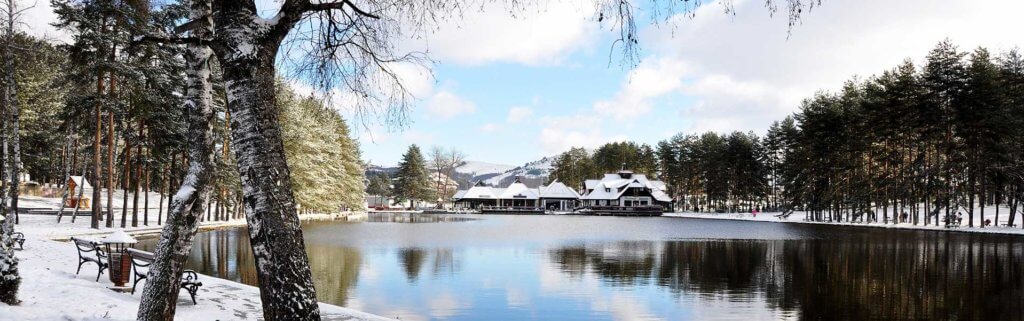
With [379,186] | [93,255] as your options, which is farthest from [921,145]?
[379,186]

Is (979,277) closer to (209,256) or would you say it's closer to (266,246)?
(266,246)

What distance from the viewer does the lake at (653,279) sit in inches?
472

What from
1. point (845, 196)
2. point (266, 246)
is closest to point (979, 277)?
point (266, 246)

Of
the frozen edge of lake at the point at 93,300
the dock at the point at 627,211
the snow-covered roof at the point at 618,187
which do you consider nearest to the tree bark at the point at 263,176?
the frozen edge of lake at the point at 93,300

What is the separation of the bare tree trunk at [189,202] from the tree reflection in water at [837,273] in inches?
394

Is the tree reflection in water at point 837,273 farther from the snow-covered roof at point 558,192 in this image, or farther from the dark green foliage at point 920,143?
the snow-covered roof at point 558,192

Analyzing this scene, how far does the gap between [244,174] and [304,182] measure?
44.9 meters

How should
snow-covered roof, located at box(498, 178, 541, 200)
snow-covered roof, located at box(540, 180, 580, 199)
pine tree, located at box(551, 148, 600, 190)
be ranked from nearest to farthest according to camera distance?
snow-covered roof, located at box(540, 180, 580, 199) → snow-covered roof, located at box(498, 178, 541, 200) → pine tree, located at box(551, 148, 600, 190)

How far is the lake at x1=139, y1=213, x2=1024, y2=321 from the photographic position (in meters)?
12.0

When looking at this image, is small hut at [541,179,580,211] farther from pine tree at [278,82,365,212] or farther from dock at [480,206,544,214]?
pine tree at [278,82,365,212]

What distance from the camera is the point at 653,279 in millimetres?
16281

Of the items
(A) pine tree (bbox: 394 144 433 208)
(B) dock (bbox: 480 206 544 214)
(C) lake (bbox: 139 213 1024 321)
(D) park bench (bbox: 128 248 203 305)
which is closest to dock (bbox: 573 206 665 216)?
(B) dock (bbox: 480 206 544 214)

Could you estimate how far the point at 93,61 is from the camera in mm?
23109

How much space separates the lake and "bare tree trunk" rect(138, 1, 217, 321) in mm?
5316
